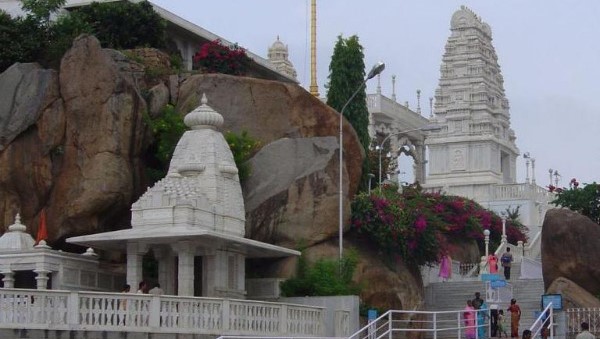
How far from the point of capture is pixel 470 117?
96.7 m

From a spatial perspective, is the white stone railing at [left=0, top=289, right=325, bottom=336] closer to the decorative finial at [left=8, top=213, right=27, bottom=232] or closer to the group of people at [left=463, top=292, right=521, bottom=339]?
the group of people at [left=463, top=292, right=521, bottom=339]

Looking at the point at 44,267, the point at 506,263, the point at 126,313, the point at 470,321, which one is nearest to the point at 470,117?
the point at 506,263

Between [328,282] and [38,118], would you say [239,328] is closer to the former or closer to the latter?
[328,282]

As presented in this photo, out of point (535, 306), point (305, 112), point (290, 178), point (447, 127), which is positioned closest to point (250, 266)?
point (290, 178)

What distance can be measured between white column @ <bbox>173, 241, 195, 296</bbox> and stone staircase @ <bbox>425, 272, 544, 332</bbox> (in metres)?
11.8

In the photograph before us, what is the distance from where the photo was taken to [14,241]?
3791 cm

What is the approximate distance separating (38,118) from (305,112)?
781 centimetres

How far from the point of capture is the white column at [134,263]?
37.1m

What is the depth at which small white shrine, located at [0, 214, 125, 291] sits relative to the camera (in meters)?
36.9

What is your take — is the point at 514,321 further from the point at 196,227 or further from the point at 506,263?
the point at 506,263

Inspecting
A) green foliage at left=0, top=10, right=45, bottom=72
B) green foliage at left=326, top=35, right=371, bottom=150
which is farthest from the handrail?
green foliage at left=326, top=35, right=371, bottom=150

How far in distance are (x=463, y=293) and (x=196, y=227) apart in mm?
13754

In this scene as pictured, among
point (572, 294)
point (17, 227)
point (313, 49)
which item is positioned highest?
point (313, 49)

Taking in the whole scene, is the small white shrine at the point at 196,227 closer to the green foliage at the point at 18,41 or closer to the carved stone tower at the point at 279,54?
the green foliage at the point at 18,41
